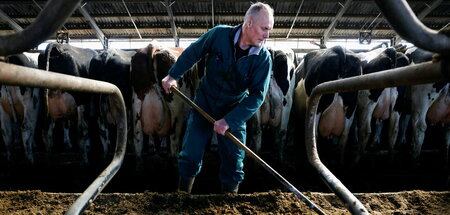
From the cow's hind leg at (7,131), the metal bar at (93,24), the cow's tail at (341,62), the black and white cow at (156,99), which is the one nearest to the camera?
the black and white cow at (156,99)

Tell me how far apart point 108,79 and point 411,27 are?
3686 millimetres

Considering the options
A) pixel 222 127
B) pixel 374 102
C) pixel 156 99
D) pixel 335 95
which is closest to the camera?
pixel 222 127

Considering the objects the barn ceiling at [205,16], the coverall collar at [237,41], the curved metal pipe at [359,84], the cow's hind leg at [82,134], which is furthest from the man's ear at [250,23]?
the barn ceiling at [205,16]

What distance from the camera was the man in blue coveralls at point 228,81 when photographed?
94.4 inches

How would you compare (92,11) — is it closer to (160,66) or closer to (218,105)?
(160,66)

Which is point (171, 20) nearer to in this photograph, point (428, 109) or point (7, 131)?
point (7, 131)

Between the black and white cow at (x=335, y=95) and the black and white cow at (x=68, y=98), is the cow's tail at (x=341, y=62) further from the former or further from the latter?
the black and white cow at (x=68, y=98)

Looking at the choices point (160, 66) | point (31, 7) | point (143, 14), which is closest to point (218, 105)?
point (160, 66)

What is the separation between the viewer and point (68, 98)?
4.20 meters

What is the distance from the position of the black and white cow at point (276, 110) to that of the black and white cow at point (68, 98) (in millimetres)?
2301

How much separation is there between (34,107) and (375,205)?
4.40 m

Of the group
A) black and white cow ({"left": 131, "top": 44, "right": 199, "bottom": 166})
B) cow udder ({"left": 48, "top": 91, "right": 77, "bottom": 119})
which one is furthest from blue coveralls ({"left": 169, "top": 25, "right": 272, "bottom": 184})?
cow udder ({"left": 48, "top": 91, "right": 77, "bottom": 119})

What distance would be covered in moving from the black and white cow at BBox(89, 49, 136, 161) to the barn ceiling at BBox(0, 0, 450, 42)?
4668mm

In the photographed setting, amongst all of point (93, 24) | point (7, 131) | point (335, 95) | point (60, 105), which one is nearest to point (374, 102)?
point (335, 95)
